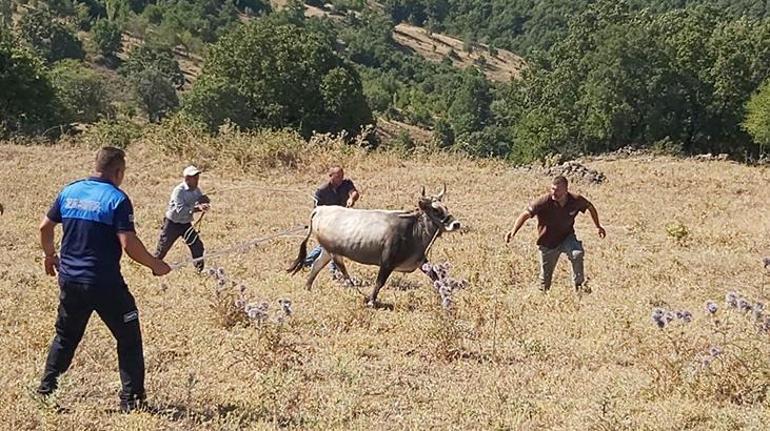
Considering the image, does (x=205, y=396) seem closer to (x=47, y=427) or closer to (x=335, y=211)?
(x=47, y=427)

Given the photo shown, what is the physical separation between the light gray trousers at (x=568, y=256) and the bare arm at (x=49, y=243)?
19.3ft

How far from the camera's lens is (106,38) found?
92.8 m

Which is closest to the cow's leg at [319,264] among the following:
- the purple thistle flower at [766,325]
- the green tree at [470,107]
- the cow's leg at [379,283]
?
the cow's leg at [379,283]

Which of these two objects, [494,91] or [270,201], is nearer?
[270,201]

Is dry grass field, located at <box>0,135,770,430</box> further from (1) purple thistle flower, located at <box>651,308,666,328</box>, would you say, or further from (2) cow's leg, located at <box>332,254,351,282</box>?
(1) purple thistle flower, located at <box>651,308,666,328</box>

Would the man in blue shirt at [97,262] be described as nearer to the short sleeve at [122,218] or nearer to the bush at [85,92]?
the short sleeve at [122,218]

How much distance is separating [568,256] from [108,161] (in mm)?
6065

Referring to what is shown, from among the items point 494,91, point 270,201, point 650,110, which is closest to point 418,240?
point 270,201

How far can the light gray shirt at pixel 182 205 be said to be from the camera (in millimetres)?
10328

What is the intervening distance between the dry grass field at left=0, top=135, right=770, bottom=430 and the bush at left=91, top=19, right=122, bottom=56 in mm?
82253

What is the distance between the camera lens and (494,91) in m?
103

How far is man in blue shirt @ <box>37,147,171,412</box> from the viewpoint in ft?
17.0

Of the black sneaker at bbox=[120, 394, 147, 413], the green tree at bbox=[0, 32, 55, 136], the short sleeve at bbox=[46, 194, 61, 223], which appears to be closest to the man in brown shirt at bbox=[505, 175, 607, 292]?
the black sneaker at bbox=[120, 394, 147, 413]

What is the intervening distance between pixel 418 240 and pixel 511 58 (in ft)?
520
